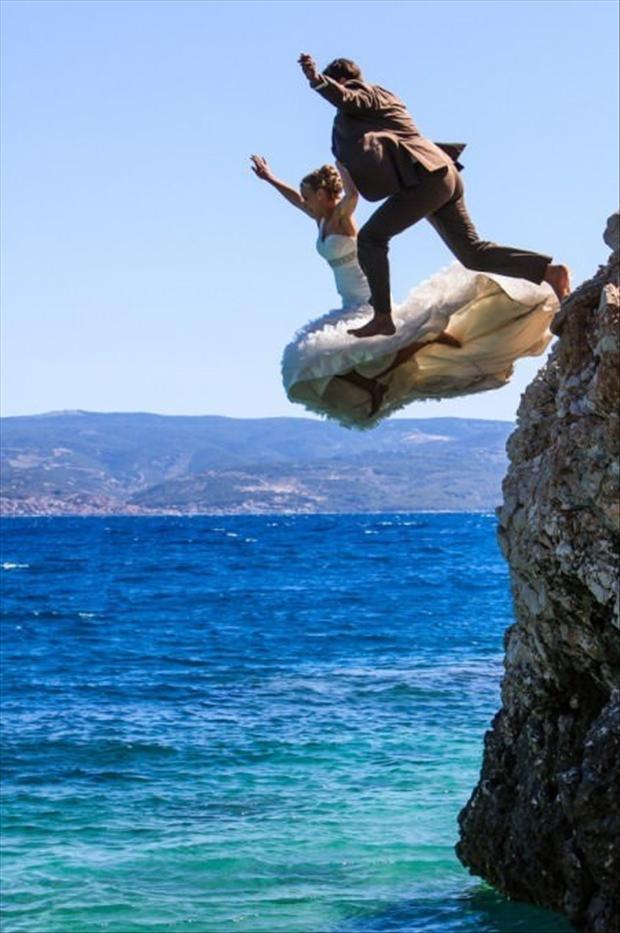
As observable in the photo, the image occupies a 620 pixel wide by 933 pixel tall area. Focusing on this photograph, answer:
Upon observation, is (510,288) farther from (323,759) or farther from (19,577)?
(19,577)

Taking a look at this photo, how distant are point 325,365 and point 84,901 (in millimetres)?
4964

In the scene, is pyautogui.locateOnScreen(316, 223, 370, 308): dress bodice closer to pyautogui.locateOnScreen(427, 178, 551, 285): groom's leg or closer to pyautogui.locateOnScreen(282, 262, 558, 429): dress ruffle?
pyautogui.locateOnScreen(282, 262, 558, 429): dress ruffle

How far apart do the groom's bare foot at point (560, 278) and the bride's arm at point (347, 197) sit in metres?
1.15

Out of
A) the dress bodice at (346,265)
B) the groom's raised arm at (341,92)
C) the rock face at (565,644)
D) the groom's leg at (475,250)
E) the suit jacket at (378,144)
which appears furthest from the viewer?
the dress bodice at (346,265)

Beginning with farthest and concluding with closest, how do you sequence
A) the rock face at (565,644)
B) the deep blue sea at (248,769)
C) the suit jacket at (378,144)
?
the deep blue sea at (248,769)
the suit jacket at (378,144)
the rock face at (565,644)

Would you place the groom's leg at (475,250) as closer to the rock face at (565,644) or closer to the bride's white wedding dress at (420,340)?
the bride's white wedding dress at (420,340)

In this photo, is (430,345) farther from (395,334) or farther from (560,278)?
(560,278)

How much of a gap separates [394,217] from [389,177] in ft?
0.70

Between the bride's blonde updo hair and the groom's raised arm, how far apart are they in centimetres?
64

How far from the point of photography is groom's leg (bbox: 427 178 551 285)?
9.62 metres

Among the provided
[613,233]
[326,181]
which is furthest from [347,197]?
[613,233]

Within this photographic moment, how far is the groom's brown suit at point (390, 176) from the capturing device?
30.6 feet

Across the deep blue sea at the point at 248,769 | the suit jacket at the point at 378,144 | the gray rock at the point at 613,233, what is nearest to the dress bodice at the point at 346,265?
the suit jacket at the point at 378,144

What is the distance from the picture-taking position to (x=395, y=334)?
9.77m
